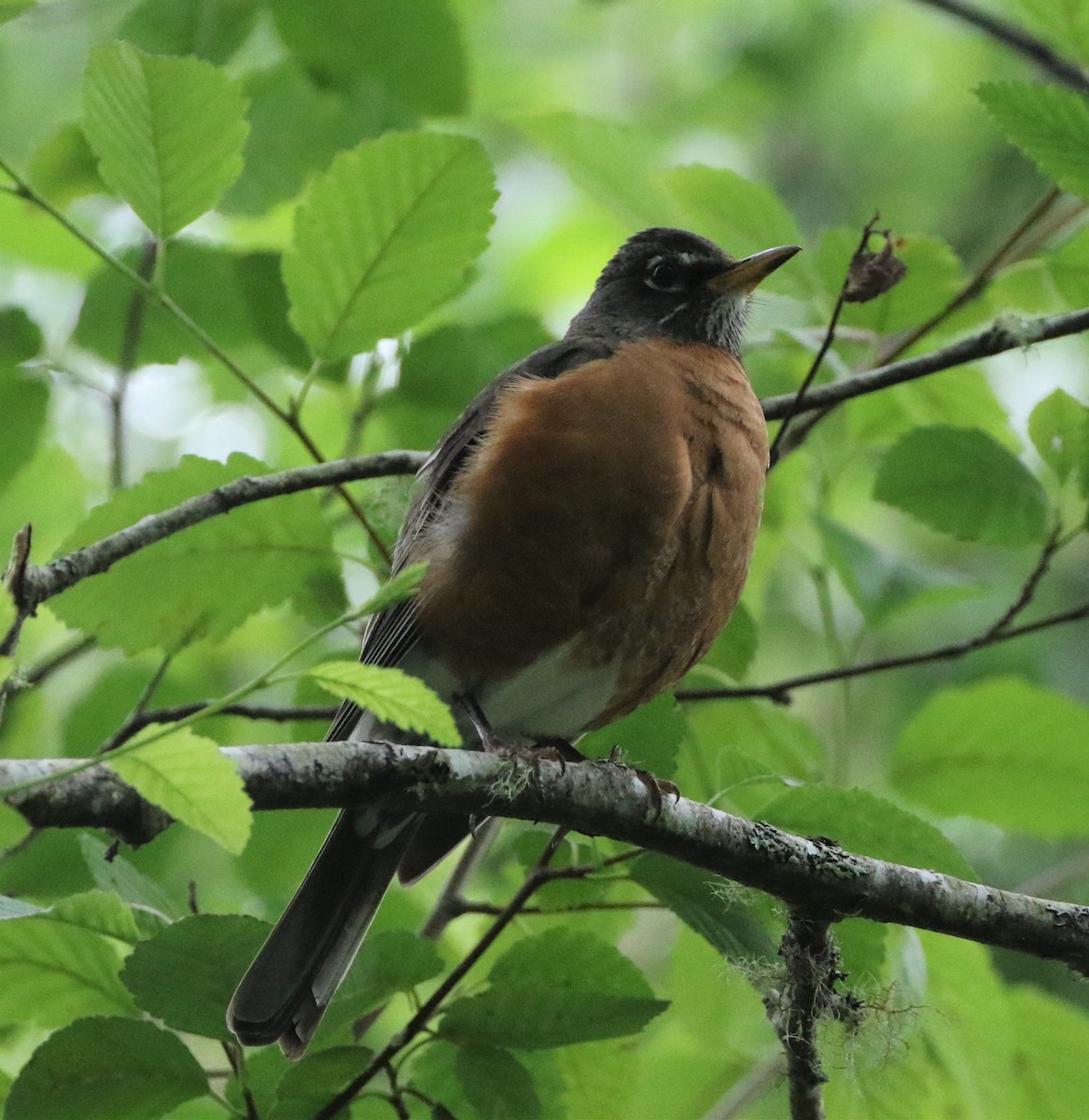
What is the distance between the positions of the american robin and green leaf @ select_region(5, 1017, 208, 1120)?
0.59m

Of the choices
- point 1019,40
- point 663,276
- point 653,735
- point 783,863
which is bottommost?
point 783,863

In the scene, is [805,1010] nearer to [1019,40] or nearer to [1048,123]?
[1048,123]

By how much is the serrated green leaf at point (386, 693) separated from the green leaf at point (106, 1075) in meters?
0.81

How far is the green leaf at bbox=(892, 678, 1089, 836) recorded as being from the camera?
2.68 metres

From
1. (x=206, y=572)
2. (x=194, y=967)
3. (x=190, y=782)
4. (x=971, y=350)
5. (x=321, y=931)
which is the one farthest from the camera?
(x=321, y=931)

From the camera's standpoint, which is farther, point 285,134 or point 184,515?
point 285,134

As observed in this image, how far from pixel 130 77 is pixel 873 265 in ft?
4.38

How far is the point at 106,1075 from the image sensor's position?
192 cm

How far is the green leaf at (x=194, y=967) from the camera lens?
188 cm

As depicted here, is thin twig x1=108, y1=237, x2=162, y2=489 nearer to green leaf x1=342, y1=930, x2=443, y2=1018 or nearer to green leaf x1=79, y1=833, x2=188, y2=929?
green leaf x1=79, y1=833, x2=188, y2=929

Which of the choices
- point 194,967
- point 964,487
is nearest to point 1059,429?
point 964,487

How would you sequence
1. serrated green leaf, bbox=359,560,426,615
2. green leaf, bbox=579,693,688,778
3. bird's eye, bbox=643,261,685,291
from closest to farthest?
serrated green leaf, bbox=359,560,426,615 → green leaf, bbox=579,693,688,778 → bird's eye, bbox=643,261,685,291

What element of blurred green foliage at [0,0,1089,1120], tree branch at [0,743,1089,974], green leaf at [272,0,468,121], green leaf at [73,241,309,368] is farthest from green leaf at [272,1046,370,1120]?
green leaf at [272,0,468,121]

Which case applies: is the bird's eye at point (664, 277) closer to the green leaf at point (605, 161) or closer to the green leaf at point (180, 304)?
the green leaf at point (605, 161)
